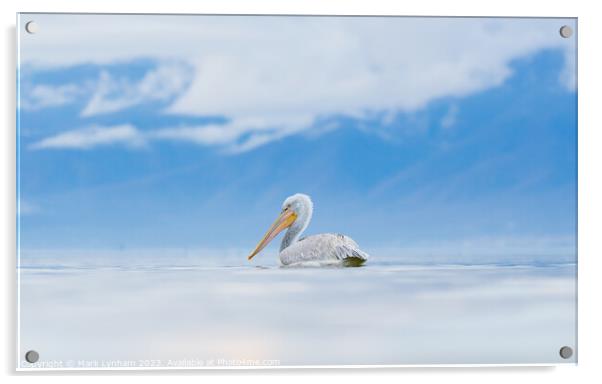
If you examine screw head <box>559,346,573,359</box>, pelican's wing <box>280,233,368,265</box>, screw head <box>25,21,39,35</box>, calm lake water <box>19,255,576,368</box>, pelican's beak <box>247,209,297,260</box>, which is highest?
screw head <box>25,21,39,35</box>

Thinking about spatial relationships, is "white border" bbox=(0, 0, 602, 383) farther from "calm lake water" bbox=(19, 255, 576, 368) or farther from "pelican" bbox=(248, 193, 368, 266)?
"pelican" bbox=(248, 193, 368, 266)

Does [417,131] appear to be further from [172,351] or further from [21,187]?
[21,187]

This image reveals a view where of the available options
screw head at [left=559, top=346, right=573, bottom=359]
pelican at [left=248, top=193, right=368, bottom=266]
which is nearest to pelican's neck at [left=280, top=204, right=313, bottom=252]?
pelican at [left=248, top=193, right=368, bottom=266]

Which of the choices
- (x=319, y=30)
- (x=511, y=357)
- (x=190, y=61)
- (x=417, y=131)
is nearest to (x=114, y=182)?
(x=190, y=61)

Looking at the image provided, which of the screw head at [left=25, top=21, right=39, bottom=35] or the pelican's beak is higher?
the screw head at [left=25, top=21, right=39, bottom=35]

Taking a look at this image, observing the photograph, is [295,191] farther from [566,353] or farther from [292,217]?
[566,353]
